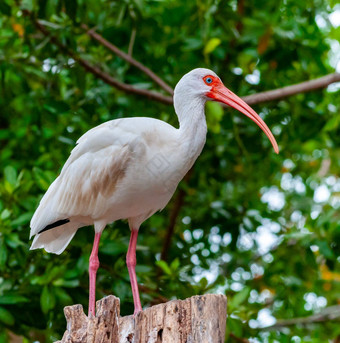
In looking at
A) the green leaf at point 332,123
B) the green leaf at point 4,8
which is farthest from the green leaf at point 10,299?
the green leaf at point 332,123

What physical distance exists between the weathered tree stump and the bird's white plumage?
51.9 inches

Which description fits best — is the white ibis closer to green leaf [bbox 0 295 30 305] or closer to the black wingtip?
the black wingtip

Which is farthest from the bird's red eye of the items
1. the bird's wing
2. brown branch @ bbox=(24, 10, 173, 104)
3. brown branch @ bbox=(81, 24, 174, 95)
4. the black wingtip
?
brown branch @ bbox=(81, 24, 174, 95)

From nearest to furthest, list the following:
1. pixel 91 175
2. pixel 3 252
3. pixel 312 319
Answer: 1. pixel 91 175
2. pixel 3 252
3. pixel 312 319

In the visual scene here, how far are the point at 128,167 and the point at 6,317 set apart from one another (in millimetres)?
1648

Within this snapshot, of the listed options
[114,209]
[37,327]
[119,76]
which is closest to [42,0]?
[119,76]

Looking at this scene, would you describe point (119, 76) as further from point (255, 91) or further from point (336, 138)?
point (336, 138)

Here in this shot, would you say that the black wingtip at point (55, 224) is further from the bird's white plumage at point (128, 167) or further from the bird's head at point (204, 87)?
the bird's head at point (204, 87)

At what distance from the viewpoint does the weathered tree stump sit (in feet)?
12.8

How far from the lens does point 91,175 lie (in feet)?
18.1

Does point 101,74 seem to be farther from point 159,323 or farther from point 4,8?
point 159,323

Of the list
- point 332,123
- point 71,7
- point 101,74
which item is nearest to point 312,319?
point 332,123

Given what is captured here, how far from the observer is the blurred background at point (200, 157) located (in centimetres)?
640

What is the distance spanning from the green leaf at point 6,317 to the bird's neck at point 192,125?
194 centimetres
